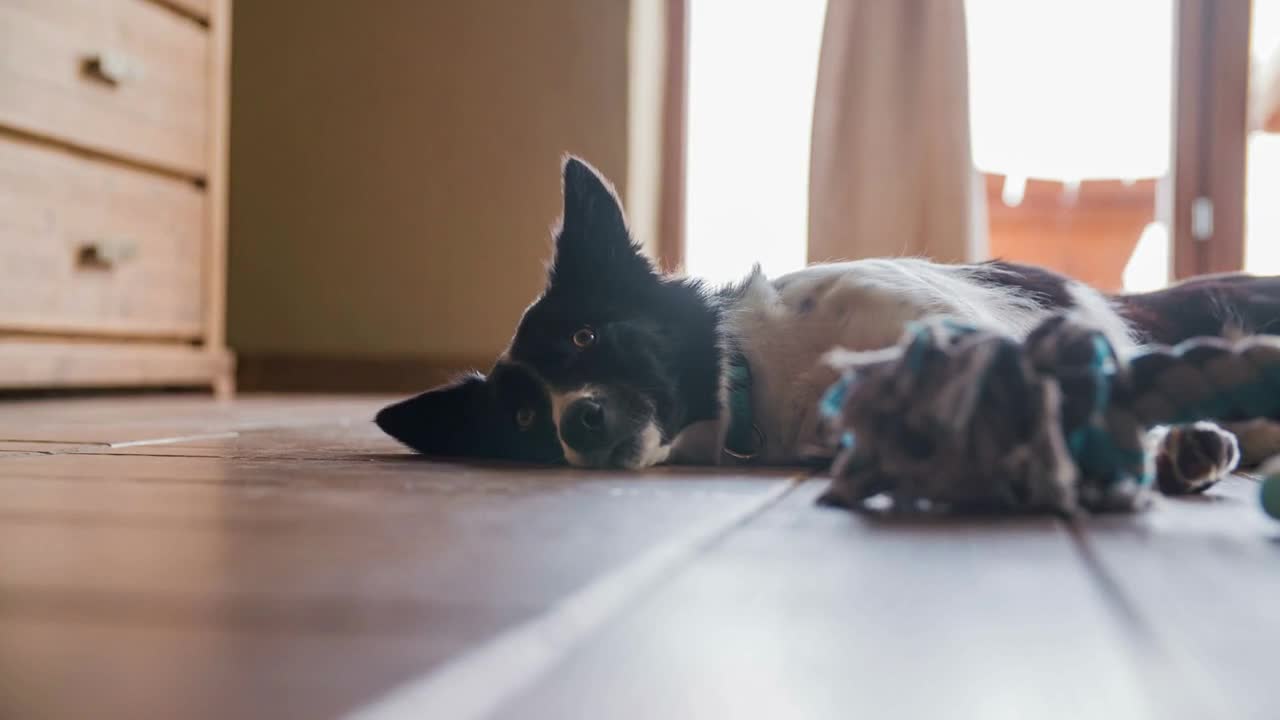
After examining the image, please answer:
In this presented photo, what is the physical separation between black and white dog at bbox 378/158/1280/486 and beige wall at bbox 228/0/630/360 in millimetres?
2540

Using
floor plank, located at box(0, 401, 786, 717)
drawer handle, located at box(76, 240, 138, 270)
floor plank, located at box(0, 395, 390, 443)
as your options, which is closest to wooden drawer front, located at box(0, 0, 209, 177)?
drawer handle, located at box(76, 240, 138, 270)

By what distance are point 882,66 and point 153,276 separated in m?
2.36

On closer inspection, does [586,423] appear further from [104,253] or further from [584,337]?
[104,253]

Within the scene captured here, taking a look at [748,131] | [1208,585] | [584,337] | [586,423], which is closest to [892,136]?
[748,131]

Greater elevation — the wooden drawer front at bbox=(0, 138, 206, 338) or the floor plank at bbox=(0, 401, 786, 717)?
the wooden drawer front at bbox=(0, 138, 206, 338)

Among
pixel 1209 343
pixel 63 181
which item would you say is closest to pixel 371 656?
pixel 1209 343

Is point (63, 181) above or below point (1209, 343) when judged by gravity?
above

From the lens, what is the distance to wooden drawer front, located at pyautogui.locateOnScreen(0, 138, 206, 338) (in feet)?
9.07

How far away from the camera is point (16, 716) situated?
43cm

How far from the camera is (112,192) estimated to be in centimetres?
307

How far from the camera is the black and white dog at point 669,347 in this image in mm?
1485

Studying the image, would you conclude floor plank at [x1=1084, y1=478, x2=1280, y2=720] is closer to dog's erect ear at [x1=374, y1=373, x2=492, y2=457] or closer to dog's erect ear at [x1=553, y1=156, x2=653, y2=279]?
dog's erect ear at [x1=553, y1=156, x2=653, y2=279]

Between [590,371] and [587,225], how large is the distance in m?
0.22

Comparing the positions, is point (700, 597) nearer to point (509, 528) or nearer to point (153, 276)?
point (509, 528)
